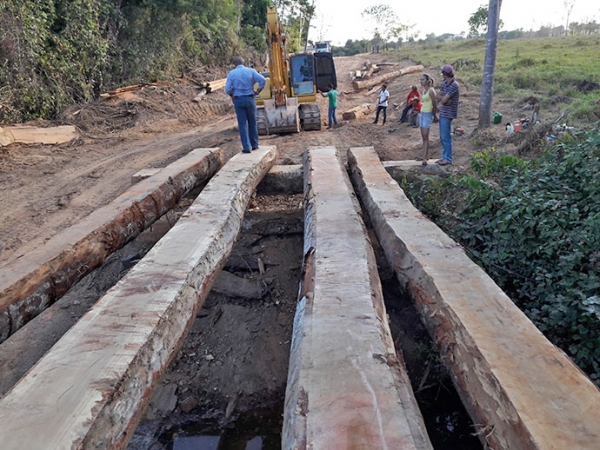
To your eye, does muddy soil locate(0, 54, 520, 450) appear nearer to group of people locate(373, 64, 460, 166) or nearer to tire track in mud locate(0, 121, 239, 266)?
tire track in mud locate(0, 121, 239, 266)

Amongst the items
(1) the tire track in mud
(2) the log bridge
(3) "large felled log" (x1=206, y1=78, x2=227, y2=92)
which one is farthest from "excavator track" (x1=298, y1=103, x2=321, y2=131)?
(2) the log bridge

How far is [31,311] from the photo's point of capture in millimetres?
2559

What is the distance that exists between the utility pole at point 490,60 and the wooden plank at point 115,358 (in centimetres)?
723

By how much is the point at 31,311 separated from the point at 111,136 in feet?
28.2

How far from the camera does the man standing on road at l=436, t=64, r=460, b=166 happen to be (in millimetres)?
5531

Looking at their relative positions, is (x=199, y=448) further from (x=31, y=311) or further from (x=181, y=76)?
(x=181, y=76)

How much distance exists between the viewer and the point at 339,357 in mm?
1785

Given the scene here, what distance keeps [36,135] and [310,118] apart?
19.0 feet

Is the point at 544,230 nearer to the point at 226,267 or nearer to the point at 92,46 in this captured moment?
the point at 226,267

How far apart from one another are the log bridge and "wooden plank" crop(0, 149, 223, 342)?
29 mm

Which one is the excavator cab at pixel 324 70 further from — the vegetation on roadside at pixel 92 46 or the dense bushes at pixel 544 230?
the dense bushes at pixel 544 230

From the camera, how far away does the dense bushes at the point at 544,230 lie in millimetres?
2404

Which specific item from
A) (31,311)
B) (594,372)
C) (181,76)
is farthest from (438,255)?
(181,76)

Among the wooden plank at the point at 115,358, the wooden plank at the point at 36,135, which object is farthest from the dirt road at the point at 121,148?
the wooden plank at the point at 115,358
